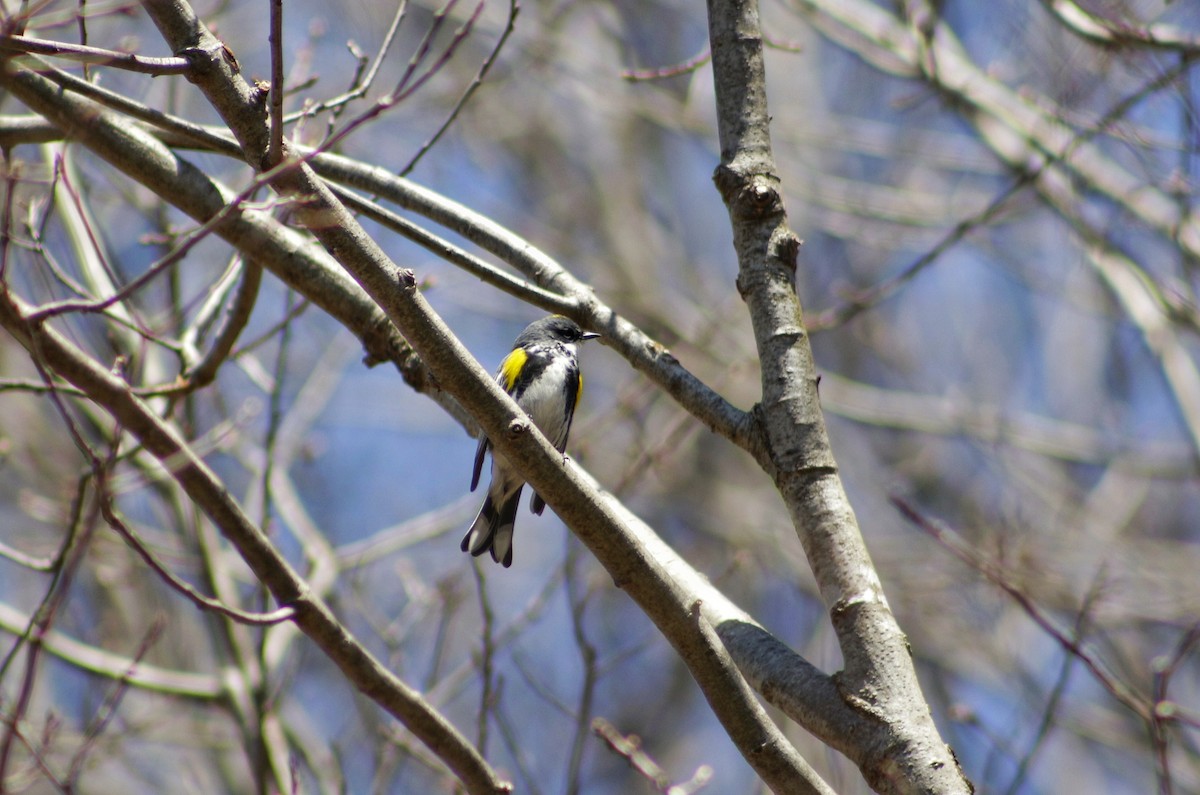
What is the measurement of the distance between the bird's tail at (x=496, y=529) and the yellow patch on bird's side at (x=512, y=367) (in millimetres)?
707

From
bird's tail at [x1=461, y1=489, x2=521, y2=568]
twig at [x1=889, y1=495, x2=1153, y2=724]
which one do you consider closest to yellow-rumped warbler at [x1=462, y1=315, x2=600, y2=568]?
bird's tail at [x1=461, y1=489, x2=521, y2=568]

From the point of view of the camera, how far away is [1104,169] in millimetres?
6238

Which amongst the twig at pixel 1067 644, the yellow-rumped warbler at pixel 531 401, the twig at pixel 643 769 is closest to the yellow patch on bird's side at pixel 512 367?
the yellow-rumped warbler at pixel 531 401

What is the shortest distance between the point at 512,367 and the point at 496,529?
0.96 meters

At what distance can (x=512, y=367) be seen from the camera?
4762 mm

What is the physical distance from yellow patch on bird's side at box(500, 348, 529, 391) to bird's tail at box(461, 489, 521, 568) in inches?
27.8

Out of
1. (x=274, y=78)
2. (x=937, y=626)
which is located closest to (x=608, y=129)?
(x=937, y=626)

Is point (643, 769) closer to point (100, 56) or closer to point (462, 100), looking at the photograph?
point (462, 100)

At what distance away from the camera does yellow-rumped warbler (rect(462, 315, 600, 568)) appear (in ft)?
13.1

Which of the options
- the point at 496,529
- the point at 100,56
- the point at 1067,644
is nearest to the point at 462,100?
the point at 100,56

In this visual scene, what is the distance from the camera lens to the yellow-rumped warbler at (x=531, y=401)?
13.1ft

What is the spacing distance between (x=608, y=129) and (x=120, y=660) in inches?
383

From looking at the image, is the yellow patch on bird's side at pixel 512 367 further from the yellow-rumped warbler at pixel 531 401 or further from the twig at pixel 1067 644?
the twig at pixel 1067 644

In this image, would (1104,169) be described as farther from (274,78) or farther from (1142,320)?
(274,78)
